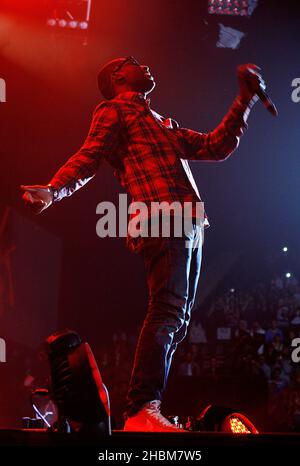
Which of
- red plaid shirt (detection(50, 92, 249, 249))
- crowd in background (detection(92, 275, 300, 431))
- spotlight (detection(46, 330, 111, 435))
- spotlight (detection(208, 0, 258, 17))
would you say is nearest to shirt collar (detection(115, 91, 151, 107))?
red plaid shirt (detection(50, 92, 249, 249))

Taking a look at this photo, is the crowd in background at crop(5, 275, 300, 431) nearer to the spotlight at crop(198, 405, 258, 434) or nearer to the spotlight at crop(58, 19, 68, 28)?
the spotlight at crop(58, 19, 68, 28)

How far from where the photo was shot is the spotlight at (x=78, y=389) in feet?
4.34

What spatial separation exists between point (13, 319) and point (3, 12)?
3.91 metres

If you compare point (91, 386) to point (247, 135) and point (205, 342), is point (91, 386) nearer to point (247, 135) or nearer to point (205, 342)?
point (247, 135)

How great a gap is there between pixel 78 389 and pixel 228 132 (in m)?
1.28

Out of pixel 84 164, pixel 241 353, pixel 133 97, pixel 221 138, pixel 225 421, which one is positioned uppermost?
pixel 133 97

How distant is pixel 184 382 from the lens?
579 cm

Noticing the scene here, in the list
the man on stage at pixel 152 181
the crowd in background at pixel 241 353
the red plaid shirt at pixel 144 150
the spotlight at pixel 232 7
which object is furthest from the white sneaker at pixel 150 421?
the crowd in background at pixel 241 353

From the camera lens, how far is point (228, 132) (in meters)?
2.17

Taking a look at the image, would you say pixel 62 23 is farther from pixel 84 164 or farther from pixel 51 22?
pixel 84 164

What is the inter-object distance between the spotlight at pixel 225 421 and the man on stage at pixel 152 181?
26 centimetres

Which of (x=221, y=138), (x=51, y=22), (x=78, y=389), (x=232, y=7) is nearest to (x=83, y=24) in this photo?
(x=51, y=22)
